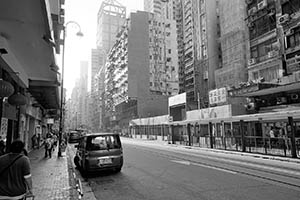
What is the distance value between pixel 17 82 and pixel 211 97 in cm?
2938

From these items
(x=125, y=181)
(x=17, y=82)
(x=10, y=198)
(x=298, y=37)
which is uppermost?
(x=298, y=37)

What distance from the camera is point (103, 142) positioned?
450 inches

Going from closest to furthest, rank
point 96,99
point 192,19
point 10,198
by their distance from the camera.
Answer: point 10,198
point 192,19
point 96,99

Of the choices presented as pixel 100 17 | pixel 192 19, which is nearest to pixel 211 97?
pixel 192 19

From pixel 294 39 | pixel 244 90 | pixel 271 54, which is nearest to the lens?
pixel 294 39

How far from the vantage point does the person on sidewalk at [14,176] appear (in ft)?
13.0

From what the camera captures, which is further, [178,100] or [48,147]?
[178,100]

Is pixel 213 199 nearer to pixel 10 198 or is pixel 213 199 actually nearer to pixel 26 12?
pixel 10 198

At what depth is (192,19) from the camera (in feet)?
209

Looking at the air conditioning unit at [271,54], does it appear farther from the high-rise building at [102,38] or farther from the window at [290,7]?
the high-rise building at [102,38]

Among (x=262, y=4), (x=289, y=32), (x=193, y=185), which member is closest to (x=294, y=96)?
(x=289, y=32)

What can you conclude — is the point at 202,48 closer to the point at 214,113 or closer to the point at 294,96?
the point at 214,113

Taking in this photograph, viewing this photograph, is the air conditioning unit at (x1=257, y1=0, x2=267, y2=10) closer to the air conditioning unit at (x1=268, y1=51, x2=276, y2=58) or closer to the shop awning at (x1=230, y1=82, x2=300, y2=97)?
the air conditioning unit at (x1=268, y1=51, x2=276, y2=58)

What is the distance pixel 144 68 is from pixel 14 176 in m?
74.8
